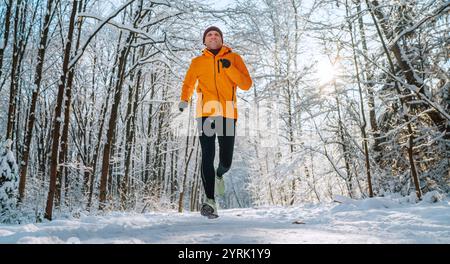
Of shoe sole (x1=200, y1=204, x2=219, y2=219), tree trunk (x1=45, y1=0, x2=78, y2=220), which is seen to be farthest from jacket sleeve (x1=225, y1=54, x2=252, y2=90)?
tree trunk (x1=45, y1=0, x2=78, y2=220)

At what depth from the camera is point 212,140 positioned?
13.0 feet

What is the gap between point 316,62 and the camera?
11.7 metres

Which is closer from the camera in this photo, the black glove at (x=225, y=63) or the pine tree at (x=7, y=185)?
the black glove at (x=225, y=63)

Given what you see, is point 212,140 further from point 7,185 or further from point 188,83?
point 7,185

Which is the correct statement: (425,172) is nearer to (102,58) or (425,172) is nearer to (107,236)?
(107,236)

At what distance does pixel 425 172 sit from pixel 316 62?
5.66m

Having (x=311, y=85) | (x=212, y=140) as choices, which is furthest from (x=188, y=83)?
(x=311, y=85)

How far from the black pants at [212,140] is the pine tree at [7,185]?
3.88 m

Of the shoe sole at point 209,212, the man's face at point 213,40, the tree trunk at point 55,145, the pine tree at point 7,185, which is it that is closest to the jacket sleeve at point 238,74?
the man's face at point 213,40

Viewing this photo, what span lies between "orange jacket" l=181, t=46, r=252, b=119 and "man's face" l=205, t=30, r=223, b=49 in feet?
0.27

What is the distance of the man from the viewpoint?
390cm

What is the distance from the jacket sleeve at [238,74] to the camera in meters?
3.93

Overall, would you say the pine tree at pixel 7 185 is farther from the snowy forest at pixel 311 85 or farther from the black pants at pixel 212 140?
the black pants at pixel 212 140

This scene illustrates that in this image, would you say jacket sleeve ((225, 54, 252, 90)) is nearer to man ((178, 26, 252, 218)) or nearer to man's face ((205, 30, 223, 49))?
man ((178, 26, 252, 218))
